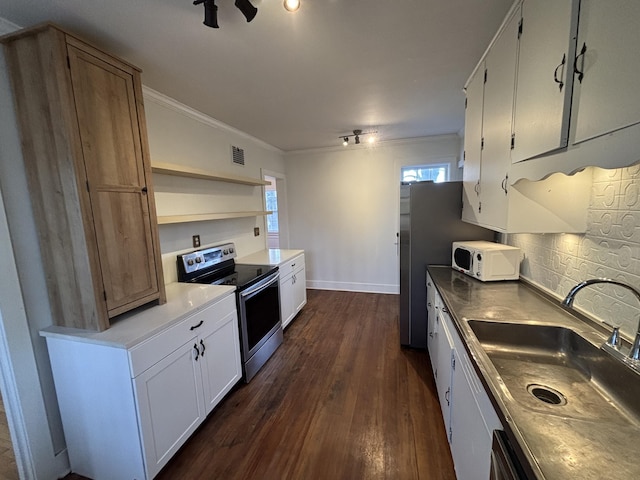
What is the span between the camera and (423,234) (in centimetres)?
262

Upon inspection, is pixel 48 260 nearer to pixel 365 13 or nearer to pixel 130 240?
pixel 130 240

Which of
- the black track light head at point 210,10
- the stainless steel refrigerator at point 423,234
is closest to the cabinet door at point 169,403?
the black track light head at point 210,10

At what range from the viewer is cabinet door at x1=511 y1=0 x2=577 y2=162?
98 cm

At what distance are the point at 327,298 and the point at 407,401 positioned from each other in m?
2.37

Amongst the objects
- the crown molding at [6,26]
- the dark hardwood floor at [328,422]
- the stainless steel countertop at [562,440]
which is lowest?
the dark hardwood floor at [328,422]

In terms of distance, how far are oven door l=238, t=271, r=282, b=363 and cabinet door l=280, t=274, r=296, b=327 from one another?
0.18 metres

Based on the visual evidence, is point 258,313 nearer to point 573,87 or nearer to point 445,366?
point 445,366

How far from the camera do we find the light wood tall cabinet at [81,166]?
4.32 ft

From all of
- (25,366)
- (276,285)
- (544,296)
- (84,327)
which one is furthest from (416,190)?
(25,366)

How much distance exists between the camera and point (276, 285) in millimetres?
2902

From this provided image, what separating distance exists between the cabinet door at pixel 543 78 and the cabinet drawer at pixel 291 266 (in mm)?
2398

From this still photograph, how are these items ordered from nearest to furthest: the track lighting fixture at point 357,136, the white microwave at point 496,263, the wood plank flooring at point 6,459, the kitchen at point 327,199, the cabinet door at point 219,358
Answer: the wood plank flooring at point 6,459, the cabinet door at point 219,358, the white microwave at point 496,263, the kitchen at point 327,199, the track lighting fixture at point 357,136

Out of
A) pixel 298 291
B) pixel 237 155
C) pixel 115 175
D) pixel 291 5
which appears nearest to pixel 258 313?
pixel 298 291

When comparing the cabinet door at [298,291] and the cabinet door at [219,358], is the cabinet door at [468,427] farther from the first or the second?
the cabinet door at [298,291]
